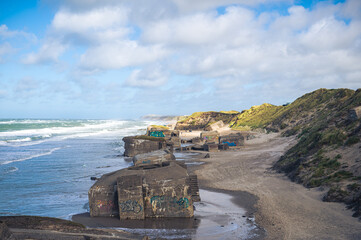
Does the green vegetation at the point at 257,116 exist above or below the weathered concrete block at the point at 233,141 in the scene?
above

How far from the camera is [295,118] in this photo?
50.7 m

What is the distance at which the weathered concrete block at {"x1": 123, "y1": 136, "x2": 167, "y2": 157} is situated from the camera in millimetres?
31469

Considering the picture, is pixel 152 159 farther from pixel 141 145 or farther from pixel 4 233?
pixel 4 233

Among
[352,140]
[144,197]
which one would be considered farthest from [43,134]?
[352,140]

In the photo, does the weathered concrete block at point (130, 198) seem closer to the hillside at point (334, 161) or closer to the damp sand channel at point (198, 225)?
the damp sand channel at point (198, 225)

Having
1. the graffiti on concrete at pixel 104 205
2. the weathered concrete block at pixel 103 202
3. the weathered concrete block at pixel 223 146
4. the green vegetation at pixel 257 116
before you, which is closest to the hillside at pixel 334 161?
the weathered concrete block at pixel 103 202

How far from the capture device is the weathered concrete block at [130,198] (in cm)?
1202

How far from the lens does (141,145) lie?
31781 mm

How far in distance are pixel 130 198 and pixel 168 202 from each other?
5.12 ft

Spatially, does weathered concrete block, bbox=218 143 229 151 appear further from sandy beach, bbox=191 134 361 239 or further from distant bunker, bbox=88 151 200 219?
distant bunker, bbox=88 151 200 219

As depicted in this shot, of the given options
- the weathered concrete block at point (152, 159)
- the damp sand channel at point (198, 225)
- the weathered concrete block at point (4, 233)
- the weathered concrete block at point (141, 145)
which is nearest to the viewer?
the weathered concrete block at point (4, 233)

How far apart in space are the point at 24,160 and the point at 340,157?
2670cm

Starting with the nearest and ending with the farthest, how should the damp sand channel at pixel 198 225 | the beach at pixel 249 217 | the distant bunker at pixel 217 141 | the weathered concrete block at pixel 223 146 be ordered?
the beach at pixel 249 217
the damp sand channel at pixel 198 225
the distant bunker at pixel 217 141
the weathered concrete block at pixel 223 146

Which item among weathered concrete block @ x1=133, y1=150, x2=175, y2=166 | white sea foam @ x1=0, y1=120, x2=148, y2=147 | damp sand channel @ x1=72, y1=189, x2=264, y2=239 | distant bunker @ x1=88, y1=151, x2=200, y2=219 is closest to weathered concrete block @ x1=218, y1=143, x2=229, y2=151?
weathered concrete block @ x1=133, y1=150, x2=175, y2=166
